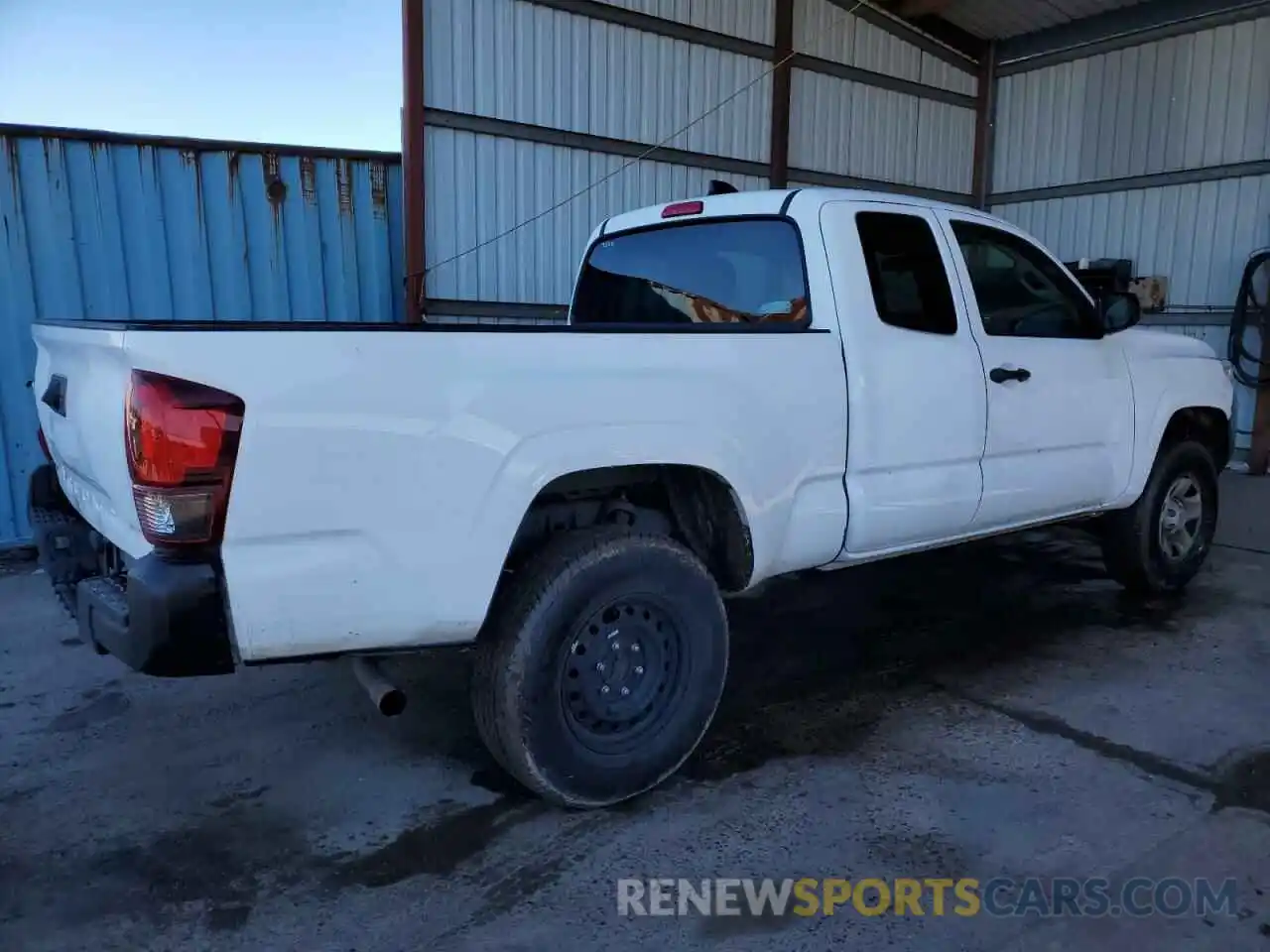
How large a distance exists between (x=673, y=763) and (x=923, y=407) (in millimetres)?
1656

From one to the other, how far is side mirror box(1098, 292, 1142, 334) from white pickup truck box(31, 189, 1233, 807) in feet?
0.10

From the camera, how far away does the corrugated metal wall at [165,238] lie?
602cm

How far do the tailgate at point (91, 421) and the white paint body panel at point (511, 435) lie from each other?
0.01m

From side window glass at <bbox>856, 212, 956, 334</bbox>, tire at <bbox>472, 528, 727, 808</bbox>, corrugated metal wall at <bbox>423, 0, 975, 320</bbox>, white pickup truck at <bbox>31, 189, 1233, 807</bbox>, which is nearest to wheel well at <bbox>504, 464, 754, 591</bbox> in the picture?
white pickup truck at <bbox>31, 189, 1233, 807</bbox>

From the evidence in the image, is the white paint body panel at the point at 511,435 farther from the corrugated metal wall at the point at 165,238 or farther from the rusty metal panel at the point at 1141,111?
the rusty metal panel at the point at 1141,111

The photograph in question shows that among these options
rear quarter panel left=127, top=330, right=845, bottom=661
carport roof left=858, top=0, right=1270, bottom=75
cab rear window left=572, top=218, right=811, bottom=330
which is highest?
carport roof left=858, top=0, right=1270, bottom=75

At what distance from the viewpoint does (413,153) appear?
7.61 meters

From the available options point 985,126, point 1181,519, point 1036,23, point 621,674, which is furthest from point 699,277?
point 985,126

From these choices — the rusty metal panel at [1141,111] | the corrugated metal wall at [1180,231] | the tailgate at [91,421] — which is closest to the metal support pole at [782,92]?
the rusty metal panel at [1141,111]

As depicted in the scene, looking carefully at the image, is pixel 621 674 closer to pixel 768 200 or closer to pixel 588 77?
pixel 768 200

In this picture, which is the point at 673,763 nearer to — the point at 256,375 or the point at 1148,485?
the point at 256,375

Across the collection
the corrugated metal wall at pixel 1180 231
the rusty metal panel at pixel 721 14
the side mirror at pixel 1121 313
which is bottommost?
the side mirror at pixel 1121 313

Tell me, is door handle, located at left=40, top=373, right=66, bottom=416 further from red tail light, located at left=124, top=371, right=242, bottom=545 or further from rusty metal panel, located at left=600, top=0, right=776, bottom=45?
rusty metal panel, located at left=600, top=0, right=776, bottom=45

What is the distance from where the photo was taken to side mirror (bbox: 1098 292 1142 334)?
14.3 feet
